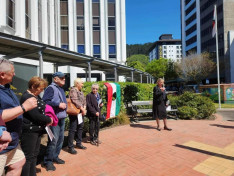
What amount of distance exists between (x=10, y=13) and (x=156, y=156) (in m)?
11.5

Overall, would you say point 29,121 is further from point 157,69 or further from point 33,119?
point 157,69

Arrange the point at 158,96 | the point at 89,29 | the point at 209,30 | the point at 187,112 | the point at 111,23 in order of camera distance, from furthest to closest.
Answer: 1. the point at 209,30
2. the point at 111,23
3. the point at 89,29
4. the point at 187,112
5. the point at 158,96

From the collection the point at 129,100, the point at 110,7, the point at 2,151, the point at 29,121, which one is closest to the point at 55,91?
the point at 29,121

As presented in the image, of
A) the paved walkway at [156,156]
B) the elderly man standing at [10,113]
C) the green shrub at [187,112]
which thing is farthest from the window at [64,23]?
the elderly man standing at [10,113]

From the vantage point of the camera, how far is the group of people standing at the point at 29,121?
183cm

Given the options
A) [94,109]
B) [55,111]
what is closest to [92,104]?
[94,109]

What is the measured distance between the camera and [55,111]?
3.43 meters

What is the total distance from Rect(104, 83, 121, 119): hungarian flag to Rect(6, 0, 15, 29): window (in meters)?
7.69

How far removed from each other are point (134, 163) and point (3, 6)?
1035cm

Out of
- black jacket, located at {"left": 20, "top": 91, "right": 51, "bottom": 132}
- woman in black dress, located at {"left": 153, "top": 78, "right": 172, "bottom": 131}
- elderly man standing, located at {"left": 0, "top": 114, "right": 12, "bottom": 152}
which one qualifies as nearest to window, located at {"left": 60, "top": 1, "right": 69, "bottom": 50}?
woman in black dress, located at {"left": 153, "top": 78, "right": 172, "bottom": 131}

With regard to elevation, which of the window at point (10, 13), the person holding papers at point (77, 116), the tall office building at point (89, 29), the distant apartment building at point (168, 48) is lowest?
the person holding papers at point (77, 116)

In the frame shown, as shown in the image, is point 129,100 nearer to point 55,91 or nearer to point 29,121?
point 55,91

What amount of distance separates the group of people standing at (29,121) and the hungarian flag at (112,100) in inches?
93.7

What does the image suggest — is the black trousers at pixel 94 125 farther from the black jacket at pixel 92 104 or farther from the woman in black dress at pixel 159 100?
the woman in black dress at pixel 159 100
